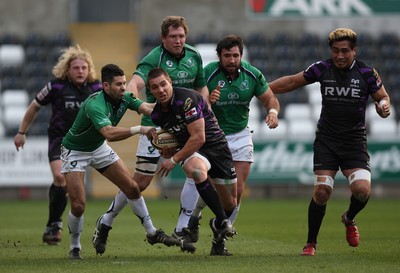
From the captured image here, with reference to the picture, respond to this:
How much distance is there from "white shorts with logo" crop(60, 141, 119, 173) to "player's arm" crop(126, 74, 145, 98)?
0.71 metres

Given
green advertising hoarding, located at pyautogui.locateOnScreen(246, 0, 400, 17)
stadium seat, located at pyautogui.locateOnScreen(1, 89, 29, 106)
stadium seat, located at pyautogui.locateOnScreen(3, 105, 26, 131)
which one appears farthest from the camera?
green advertising hoarding, located at pyautogui.locateOnScreen(246, 0, 400, 17)

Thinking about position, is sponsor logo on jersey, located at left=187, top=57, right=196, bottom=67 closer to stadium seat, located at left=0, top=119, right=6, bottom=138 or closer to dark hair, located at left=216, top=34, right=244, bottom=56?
dark hair, located at left=216, top=34, right=244, bottom=56

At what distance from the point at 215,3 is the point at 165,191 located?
21.8 feet

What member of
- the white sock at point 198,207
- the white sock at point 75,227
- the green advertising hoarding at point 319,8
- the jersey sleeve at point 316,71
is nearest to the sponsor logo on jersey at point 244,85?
the jersey sleeve at point 316,71

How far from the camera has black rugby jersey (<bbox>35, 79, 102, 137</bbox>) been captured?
43.7ft

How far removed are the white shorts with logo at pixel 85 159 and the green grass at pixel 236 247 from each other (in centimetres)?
100

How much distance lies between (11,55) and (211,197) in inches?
673

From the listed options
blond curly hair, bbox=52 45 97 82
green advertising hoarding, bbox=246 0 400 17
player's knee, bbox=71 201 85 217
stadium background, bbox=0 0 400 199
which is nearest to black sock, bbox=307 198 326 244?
player's knee, bbox=71 201 85 217

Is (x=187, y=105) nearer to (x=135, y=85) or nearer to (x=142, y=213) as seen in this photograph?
(x=135, y=85)

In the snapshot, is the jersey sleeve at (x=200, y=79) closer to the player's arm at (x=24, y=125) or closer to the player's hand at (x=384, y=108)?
the player's hand at (x=384, y=108)

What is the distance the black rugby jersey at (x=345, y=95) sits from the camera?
11.0 meters

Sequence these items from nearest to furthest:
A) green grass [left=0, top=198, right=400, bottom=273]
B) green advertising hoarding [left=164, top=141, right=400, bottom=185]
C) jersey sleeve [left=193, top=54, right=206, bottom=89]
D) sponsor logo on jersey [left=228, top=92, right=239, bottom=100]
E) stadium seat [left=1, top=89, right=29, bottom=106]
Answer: green grass [left=0, top=198, right=400, bottom=273] < jersey sleeve [left=193, top=54, right=206, bottom=89] < sponsor logo on jersey [left=228, top=92, right=239, bottom=100] < green advertising hoarding [left=164, top=141, right=400, bottom=185] < stadium seat [left=1, top=89, right=29, bottom=106]

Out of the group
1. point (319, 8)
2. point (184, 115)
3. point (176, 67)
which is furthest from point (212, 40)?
point (184, 115)

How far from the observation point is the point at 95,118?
10391 millimetres
